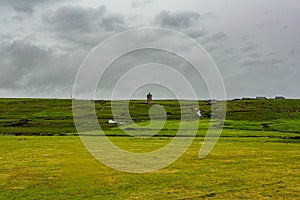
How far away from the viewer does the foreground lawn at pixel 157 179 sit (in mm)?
25344

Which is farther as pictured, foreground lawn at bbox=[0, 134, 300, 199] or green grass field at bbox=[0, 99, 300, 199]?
green grass field at bbox=[0, 99, 300, 199]

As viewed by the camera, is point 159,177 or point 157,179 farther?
point 159,177

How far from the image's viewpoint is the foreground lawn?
25.3 metres

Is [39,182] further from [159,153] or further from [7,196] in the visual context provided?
[159,153]

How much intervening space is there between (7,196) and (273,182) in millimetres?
19122

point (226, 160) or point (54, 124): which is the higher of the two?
point (54, 124)

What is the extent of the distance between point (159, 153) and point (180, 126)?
50.2 m

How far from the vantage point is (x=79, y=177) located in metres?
31.2

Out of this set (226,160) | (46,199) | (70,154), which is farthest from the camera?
(70,154)

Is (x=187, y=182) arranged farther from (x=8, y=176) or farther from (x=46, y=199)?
(x=8, y=176)

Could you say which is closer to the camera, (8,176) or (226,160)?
(8,176)

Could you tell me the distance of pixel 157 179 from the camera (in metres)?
30.3

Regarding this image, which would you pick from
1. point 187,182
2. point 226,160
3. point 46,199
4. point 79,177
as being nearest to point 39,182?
point 79,177

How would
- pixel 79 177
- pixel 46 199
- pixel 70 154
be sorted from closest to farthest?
pixel 46 199, pixel 79 177, pixel 70 154
